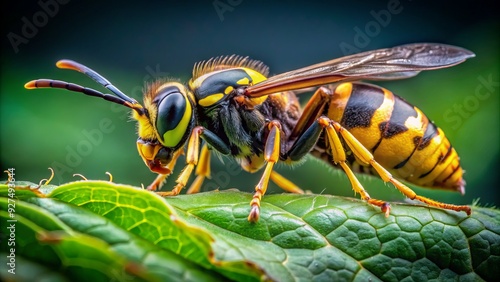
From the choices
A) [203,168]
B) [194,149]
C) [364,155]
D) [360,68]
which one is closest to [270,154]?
[194,149]

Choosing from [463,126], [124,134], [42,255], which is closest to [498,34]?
[463,126]

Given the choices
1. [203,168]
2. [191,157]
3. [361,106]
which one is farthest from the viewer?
[203,168]

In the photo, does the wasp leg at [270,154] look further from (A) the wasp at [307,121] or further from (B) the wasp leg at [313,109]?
(B) the wasp leg at [313,109]

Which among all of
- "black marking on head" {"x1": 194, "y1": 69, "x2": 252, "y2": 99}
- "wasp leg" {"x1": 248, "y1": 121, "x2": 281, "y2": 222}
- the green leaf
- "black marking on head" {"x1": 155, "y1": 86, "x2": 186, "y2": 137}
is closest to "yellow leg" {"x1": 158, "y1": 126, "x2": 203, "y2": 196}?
"black marking on head" {"x1": 155, "y1": 86, "x2": 186, "y2": 137}

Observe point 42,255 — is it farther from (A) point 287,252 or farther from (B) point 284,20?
(B) point 284,20

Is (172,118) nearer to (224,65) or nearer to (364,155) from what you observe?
(224,65)

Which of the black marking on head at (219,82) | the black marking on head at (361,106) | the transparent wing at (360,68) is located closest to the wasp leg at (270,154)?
the transparent wing at (360,68)
